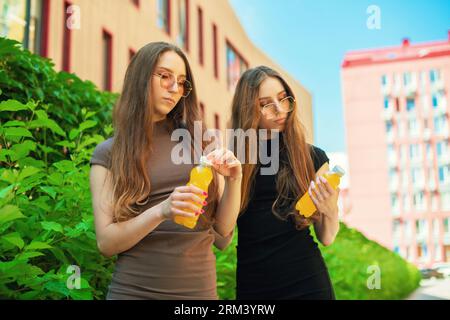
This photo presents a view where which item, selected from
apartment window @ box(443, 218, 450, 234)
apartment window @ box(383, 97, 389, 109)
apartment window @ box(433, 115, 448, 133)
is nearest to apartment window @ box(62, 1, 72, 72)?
apartment window @ box(443, 218, 450, 234)

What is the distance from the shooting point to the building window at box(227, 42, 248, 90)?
1469 centimetres

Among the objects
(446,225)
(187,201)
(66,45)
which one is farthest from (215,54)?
(446,225)

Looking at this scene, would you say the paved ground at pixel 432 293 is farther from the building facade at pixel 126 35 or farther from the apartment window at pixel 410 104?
the apartment window at pixel 410 104

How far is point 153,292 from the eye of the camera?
1.30 m

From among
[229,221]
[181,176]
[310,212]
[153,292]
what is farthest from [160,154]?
[310,212]

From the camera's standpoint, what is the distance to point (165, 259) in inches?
52.2

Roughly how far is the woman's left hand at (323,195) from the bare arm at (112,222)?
1.50 ft

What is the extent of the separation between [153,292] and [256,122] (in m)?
0.66

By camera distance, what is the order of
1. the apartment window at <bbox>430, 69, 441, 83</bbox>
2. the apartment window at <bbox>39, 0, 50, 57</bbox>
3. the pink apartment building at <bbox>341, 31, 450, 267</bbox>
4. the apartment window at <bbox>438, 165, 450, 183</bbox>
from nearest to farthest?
1. the apartment window at <bbox>39, 0, 50, 57</bbox>
2. the apartment window at <bbox>430, 69, 441, 83</bbox>
3. the apartment window at <bbox>438, 165, 450, 183</bbox>
4. the pink apartment building at <bbox>341, 31, 450, 267</bbox>

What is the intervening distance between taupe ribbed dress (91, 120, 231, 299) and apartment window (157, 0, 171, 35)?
375 inches

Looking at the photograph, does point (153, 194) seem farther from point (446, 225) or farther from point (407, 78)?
point (446, 225)

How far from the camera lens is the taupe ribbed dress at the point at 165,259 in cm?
131

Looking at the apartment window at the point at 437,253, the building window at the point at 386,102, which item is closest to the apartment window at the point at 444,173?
the apartment window at the point at 437,253

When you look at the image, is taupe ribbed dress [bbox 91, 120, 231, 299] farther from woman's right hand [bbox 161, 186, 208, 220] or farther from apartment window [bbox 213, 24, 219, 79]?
apartment window [bbox 213, 24, 219, 79]
